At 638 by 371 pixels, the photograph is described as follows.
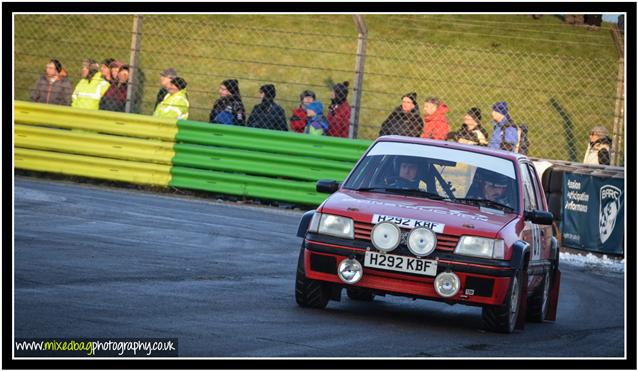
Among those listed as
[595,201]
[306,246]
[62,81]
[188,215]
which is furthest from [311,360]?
[62,81]

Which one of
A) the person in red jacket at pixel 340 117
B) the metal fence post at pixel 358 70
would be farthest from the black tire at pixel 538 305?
the person in red jacket at pixel 340 117

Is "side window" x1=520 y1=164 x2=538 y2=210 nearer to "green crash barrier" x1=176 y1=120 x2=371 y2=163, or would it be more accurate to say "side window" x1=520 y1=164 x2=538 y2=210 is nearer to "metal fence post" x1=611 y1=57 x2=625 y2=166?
"metal fence post" x1=611 y1=57 x2=625 y2=166

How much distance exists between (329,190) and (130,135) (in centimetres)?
1038

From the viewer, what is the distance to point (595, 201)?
17.7 metres

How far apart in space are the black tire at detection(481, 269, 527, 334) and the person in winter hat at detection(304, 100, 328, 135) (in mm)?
10456

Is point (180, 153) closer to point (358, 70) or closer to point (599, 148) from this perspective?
point (358, 70)

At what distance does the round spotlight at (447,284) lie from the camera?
9383 millimetres

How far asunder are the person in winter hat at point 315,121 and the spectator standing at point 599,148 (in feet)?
13.5

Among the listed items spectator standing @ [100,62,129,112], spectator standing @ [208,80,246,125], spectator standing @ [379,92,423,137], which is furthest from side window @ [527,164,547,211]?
spectator standing @ [100,62,129,112]

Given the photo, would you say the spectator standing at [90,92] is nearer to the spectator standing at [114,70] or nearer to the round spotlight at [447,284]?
the spectator standing at [114,70]

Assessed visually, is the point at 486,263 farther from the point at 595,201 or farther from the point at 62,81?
the point at 62,81

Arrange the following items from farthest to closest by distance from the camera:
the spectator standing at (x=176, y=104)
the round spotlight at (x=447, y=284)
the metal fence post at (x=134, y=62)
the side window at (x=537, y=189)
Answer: the metal fence post at (x=134, y=62)
the spectator standing at (x=176, y=104)
the side window at (x=537, y=189)
the round spotlight at (x=447, y=284)

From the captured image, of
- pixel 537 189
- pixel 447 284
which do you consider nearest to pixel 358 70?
pixel 537 189

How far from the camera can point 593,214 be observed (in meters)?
17.7
